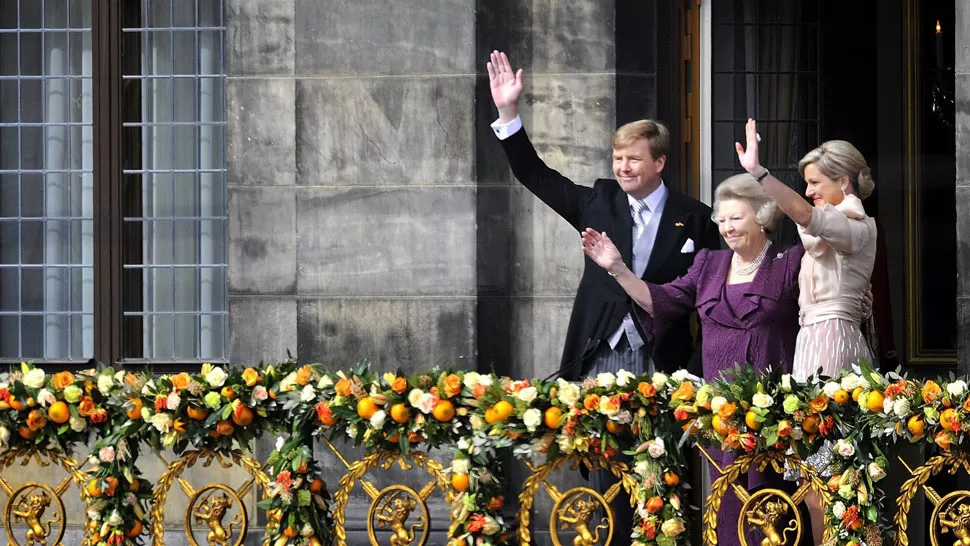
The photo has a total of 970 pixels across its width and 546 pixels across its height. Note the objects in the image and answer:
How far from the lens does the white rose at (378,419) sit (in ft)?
20.7

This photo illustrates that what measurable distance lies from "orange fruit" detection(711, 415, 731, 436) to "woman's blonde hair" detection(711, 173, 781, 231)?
58.7 inches

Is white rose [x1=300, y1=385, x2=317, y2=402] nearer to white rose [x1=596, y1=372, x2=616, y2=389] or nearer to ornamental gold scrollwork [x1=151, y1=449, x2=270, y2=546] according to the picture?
ornamental gold scrollwork [x1=151, y1=449, x2=270, y2=546]

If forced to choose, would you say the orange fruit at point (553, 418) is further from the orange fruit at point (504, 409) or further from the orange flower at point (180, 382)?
the orange flower at point (180, 382)

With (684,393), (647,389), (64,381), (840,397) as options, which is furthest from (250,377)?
(840,397)

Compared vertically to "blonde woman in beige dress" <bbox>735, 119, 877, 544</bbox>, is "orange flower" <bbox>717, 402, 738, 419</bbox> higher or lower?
lower

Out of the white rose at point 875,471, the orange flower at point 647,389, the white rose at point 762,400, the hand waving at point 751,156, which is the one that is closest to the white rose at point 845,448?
the white rose at point 875,471

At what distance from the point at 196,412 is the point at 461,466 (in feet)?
3.80

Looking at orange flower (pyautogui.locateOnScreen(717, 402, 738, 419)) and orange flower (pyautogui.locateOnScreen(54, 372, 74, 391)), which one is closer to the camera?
orange flower (pyautogui.locateOnScreen(717, 402, 738, 419))

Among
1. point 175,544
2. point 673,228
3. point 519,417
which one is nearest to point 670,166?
point 673,228

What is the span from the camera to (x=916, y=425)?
19.7 ft

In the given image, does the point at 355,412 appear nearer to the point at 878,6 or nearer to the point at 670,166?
the point at 670,166

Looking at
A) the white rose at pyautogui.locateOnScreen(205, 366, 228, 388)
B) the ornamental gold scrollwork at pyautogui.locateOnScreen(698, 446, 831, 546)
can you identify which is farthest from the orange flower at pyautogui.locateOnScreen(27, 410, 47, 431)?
the ornamental gold scrollwork at pyautogui.locateOnScreen(698, 446, 831, 546)

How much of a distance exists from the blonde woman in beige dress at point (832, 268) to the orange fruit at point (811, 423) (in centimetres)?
82

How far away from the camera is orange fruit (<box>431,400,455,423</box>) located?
6.30 metres
